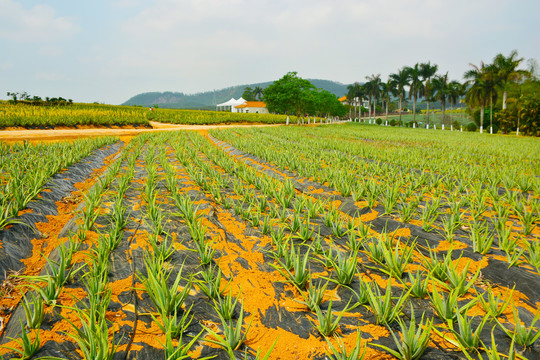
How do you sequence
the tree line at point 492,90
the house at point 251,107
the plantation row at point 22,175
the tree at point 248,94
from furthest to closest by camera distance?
1. the tree at point 248,94
2. the house at point 251,107
3. the tree line at point 492,90
4. the plantation row at point 22,175

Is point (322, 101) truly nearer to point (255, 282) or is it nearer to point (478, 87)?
point (478, 87)

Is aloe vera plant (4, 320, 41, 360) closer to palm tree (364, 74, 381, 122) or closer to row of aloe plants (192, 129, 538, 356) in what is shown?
row of aloe plants (192, 129, 538, 356)

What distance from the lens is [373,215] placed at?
3988mm

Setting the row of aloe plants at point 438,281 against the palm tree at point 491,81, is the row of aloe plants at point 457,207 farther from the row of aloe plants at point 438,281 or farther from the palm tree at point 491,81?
the palm tree at point 491,81

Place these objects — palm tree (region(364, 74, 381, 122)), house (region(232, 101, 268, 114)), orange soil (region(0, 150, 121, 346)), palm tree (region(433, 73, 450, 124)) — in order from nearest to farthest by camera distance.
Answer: orange soil (region(0, 150, 121, 346)), palm tree (region(433, 73, 450, 124)), palm tree (region(364, 74, 381, 122)), house (region(232, 101, 268, 114))

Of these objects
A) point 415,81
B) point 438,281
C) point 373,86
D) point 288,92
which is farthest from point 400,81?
point 438,281

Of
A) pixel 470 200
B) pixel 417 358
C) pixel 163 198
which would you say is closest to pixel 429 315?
pixel 417 358

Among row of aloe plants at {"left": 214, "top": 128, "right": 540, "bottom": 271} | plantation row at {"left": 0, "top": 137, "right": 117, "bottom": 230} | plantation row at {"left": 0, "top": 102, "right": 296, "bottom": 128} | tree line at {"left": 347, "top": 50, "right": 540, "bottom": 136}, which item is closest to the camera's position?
row of aloe plants at {"left": 214, "top": 128, "right": 540, "bottom": 271}

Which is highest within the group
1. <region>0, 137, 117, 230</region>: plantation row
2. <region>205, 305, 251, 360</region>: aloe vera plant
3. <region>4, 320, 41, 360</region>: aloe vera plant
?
<region>0, 137, 117, 230</region>: plantation row

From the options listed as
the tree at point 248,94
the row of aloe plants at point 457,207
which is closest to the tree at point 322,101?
the row of aloe plants at point 457,207

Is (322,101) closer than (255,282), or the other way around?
(255,282)

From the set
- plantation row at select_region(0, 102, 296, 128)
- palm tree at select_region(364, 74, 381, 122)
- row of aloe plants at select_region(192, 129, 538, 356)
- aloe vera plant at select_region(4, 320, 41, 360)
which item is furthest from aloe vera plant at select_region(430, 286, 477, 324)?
palm tree at select_region(364, 74, 381, 122)

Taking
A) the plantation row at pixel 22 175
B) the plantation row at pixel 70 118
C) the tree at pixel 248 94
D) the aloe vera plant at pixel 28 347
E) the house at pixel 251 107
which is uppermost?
the tree at pixel 248 94

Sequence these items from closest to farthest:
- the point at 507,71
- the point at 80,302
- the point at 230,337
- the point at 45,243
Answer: the point at 230,337 < the point at 80,302 < the point at 45,243 < the point at 507,71
